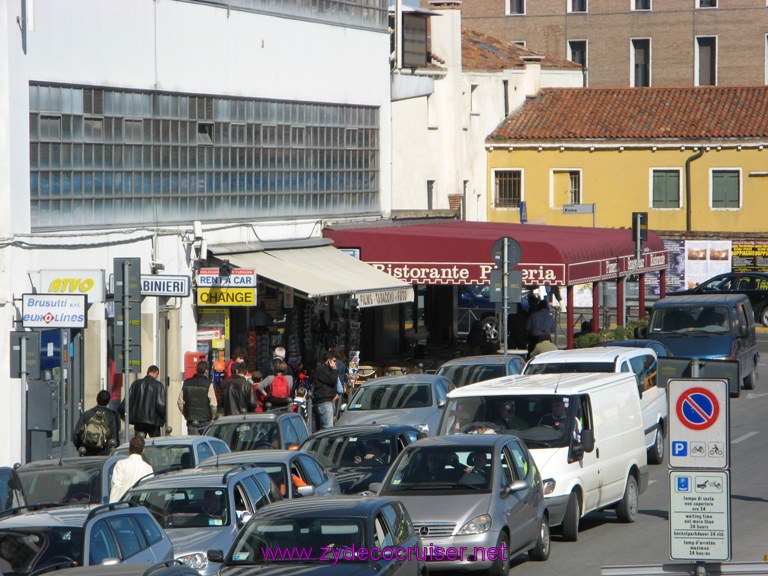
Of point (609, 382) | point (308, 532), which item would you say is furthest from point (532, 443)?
point (308, 532)

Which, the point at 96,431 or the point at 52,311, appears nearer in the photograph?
the point at 52,311

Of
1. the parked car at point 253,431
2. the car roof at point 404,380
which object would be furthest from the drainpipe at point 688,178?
the parked car at point 253,431

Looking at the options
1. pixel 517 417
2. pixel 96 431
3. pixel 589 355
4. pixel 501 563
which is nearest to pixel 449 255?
pixel 589 355

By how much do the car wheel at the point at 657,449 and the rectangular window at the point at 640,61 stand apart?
55.5m

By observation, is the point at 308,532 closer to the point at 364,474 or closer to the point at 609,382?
the point at 364,474

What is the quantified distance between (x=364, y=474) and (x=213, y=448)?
1924 millimetres

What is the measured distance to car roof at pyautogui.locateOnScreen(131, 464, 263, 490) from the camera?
1505 centimetres

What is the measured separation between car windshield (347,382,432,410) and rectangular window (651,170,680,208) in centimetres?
3315

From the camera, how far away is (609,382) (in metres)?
19.3

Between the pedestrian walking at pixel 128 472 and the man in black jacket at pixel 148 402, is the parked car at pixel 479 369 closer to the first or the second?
the man in black jacket at pixel 148 402

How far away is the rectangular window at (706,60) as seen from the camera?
249 ft

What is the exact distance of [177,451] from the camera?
18.5 m

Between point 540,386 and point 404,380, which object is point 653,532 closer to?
point 540,386

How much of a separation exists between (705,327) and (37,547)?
854 inches
